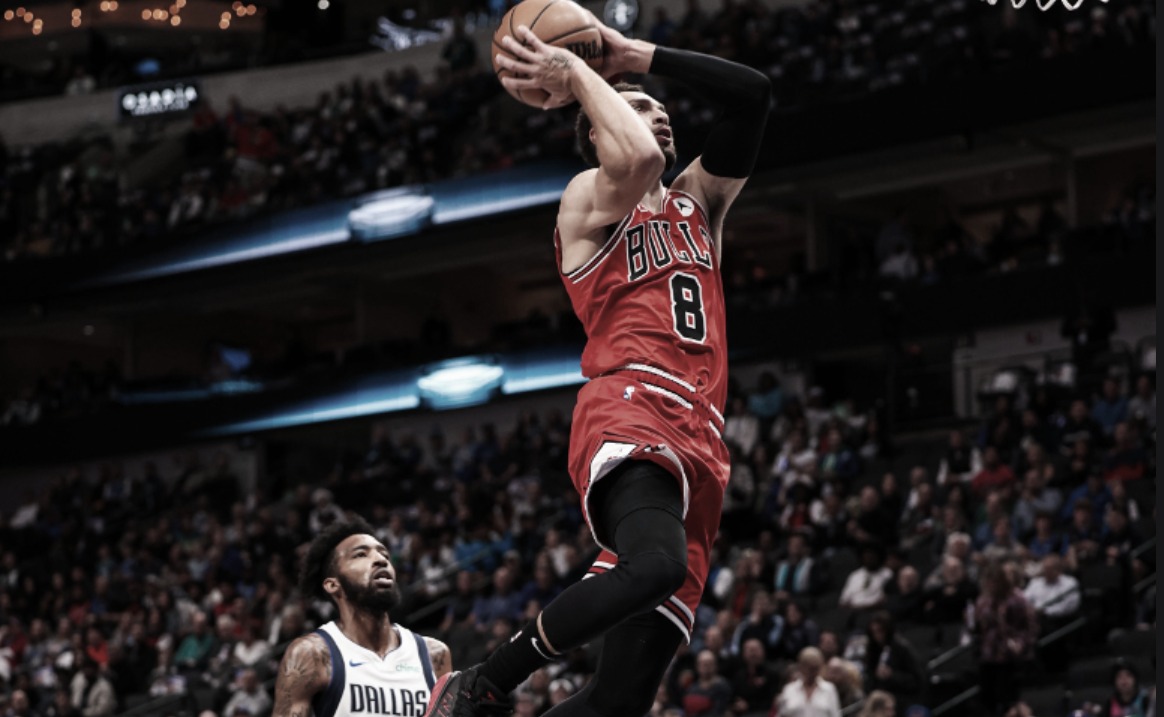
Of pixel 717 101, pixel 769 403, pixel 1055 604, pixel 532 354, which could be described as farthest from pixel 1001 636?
pixel 532 354

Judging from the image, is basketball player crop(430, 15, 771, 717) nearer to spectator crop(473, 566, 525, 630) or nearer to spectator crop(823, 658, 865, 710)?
spectator crop(823, 658, 865, 710)

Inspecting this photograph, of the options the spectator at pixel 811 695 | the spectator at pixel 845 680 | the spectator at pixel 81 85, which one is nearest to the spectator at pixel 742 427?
the spectator at pixel 845 680

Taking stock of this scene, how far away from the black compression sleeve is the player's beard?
8.99 feet

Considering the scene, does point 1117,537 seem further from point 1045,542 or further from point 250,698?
point 250,698

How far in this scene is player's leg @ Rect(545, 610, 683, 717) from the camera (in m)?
5.66

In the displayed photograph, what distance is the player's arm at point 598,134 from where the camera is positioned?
563cm

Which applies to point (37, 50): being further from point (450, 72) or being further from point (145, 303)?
point (450, 72)

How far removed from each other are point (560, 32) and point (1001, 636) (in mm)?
10024

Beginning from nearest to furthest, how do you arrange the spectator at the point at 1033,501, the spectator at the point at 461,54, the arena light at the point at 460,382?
the spectator at the point at 1033,501 → the arena light at the point at 460,382 → the spectator at the point at 461,54

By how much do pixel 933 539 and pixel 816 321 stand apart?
9.14 m

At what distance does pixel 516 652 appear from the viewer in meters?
5.54

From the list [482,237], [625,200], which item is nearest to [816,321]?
[482,237]

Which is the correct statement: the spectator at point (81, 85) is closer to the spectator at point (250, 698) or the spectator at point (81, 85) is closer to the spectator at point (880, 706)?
the spectator at point (250, 698)

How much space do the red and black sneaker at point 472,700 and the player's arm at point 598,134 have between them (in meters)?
1.63
